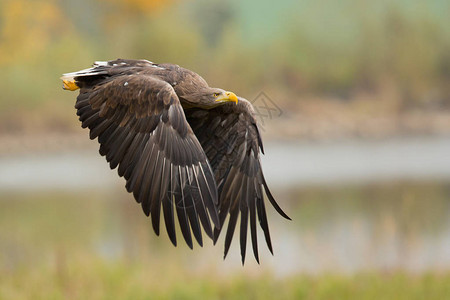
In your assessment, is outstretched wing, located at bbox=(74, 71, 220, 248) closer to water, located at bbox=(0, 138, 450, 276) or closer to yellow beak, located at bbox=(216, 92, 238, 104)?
yellow beak, located at bbox=(216, 92, 238, 104)

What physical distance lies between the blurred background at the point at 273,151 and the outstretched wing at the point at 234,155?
617mm

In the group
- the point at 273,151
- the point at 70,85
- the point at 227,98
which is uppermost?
the point at 273,151

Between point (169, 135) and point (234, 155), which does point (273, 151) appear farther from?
point (169, 135)

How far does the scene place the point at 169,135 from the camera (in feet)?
22.7

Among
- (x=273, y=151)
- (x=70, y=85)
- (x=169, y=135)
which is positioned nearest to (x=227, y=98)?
(x=169, y=135)

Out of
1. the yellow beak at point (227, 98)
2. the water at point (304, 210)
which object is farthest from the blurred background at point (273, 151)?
the yellow beak at point (227, 98)

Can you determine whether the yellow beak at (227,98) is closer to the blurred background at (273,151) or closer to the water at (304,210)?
the blurred background at (273,151)

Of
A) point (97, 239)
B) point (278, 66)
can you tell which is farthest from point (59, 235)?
point (278, 66)

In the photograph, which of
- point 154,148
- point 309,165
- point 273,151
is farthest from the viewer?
point 273,151

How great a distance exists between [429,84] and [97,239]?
72.4ft

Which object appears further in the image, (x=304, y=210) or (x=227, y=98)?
(x=304, y=210)

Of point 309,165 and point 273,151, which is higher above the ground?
point 273,151

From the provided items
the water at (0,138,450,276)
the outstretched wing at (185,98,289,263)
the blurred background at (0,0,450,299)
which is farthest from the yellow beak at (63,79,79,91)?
the water at (0,138,450,276)

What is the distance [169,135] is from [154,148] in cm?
16
